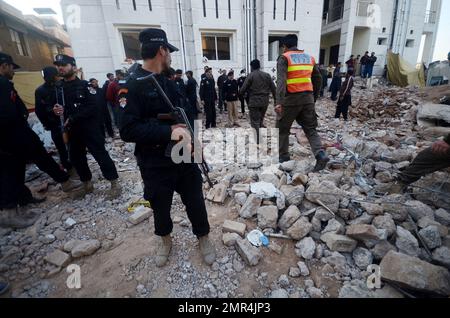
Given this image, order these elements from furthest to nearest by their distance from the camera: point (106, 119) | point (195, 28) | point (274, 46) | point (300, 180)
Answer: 1. point (274, 46)
2. point (195, 28)
3. point (106, 119)
4. point (300, 180)

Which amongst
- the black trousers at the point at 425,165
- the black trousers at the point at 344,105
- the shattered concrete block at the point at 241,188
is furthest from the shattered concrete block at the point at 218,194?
the black trousers at the point at 344,105

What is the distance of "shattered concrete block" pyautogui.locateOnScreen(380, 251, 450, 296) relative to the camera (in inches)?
62.4

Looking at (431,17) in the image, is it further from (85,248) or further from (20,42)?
(20,42)

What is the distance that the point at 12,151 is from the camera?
109 inches

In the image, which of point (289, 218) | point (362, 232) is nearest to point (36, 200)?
point (289, 218)

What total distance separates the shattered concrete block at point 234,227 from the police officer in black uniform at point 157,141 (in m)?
0.34

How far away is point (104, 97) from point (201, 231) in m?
5.70

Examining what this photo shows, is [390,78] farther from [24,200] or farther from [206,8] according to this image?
[24,200]

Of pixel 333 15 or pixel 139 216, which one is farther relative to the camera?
A: pixel 333 15

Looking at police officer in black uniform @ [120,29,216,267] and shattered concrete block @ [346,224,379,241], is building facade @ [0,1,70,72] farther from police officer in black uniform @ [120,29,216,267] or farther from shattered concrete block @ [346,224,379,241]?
shattered concrete block @ [346,224,379,241]

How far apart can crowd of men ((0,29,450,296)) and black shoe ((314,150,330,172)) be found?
0.01 meters

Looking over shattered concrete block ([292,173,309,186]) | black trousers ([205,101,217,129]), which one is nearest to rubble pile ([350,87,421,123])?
black trousers ([205,101,217,129])

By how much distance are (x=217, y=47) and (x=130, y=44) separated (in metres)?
3.66

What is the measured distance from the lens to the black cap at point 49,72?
11.1 ft
